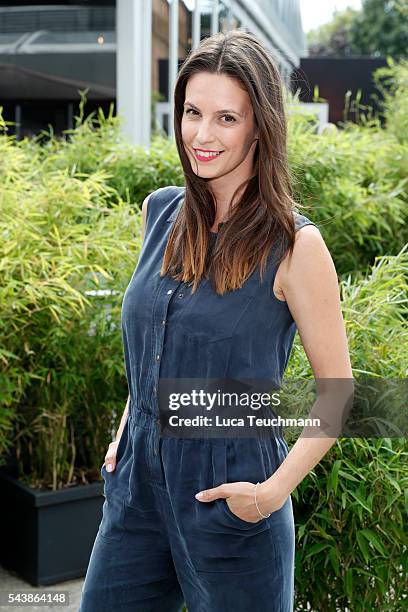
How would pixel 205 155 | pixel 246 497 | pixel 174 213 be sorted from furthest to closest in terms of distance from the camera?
pixel 174 213 → pixel 205 155 → pixel 246 497

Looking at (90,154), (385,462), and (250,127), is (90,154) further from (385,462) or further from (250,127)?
(250,127)

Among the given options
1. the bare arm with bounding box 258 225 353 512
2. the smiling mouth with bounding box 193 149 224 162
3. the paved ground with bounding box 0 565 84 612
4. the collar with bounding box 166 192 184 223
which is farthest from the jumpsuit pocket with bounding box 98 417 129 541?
the paved ground with bounding box 0 565 84 612

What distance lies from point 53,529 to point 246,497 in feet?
6.62

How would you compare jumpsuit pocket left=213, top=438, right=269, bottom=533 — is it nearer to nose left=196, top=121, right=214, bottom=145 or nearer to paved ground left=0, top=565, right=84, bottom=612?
nose left=196, top=121, right=214, bottom=145

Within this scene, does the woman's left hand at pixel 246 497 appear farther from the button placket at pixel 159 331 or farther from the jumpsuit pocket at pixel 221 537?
the button placket at pixel 159 331

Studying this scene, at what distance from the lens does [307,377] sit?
2.28 m

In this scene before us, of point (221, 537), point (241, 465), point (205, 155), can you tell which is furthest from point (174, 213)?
point (221, 537)

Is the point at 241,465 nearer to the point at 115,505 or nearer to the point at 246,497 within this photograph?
the point at 246,497

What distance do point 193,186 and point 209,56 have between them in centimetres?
24

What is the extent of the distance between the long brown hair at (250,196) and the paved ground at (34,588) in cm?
191

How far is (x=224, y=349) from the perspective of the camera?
4.84 feet

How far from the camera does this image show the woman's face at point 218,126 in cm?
151

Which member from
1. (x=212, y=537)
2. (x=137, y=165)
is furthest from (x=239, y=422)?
(x=137, y=165)

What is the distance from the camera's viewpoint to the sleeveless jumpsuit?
4.85 ft
